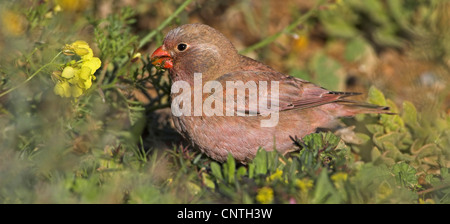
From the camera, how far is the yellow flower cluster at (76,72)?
3.29 m

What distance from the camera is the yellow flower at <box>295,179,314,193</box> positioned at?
9.67ft

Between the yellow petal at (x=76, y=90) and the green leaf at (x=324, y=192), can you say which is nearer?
the green leaf at (x=324, y=192)

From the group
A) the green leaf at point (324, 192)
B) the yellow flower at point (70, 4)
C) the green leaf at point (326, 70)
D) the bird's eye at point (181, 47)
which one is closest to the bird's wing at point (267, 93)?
the bird's eye at point (181, 47)

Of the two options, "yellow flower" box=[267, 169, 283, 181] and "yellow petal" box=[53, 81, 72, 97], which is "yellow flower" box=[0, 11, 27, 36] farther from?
"yellow flower" box=[267, 169, 283, 181]

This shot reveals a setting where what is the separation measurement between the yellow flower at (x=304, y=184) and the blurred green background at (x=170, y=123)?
2 cm

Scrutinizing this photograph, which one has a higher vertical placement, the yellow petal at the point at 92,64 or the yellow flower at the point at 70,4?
the yellow flower at the point at 70,4

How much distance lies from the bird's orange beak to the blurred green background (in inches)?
4.2

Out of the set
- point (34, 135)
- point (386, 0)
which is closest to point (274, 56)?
point (386, 0)

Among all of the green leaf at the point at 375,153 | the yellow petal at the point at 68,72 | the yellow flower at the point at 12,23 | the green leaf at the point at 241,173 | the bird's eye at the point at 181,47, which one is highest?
the yellow flower at the point at 12,23

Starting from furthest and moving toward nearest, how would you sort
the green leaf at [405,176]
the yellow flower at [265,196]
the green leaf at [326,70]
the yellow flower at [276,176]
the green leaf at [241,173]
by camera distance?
1. the green leaf at [326,70]
2. the green leaf at [405,176]
3. the green leaf at [241,173]
4. the yellow flower at [276,176]
5. the yellow flower at [265,196]

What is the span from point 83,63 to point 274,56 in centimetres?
397

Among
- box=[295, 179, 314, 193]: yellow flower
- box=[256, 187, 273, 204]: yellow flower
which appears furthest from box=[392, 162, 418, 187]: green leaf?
box=[256, 187, 273, 204]: yellow flower

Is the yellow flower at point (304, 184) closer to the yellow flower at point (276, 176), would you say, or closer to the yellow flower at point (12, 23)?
the yellow flower at point (276, 176)
